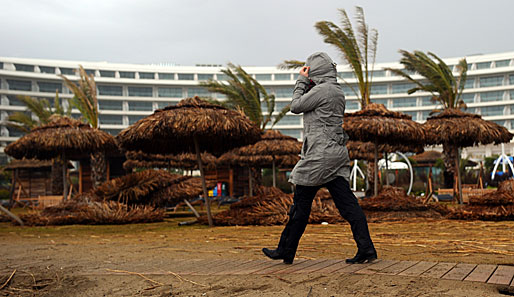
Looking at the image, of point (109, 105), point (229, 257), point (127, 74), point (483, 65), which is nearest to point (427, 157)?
point (229, 257)

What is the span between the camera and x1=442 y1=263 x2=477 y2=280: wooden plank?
108 inches

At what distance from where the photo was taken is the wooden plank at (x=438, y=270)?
9.23ft

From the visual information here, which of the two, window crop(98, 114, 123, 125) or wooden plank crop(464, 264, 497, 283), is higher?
window crop(98, 114, 123, 125)

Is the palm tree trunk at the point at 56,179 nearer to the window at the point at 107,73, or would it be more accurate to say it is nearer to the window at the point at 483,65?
the window at the point at 107,73

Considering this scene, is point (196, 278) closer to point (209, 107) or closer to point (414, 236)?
point (414, 236)

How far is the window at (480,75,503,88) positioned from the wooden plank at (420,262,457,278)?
7668 cm

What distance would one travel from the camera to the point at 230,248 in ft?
15.8

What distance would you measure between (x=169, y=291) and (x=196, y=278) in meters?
0.30

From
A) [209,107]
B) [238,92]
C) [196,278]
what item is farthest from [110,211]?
[238,92]

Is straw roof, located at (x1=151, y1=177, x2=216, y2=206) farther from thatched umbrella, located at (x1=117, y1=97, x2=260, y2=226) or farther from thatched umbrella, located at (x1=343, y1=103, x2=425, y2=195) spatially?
thatched umbrella, located at (x1=343, y1=103, x2=425, y2=195)

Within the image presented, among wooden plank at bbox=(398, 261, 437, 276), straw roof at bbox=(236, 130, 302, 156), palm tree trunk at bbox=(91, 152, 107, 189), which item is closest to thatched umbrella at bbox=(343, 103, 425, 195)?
straw roof at bbox=(236, 130, 302, 156)

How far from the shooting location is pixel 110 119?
7212 cm

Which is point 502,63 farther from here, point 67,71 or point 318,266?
point 318,266

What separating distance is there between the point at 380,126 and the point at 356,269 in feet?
25.5
